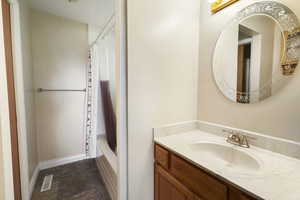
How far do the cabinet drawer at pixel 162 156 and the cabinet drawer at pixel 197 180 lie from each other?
1.9 inches

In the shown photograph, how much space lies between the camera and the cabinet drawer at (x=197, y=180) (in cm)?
75

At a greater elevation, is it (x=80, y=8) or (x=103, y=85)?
(x=80, y=8)

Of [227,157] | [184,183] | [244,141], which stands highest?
[244,141]

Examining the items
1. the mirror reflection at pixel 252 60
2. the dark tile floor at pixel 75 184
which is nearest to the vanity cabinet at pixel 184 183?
the mirror reflection at pixel 252 60

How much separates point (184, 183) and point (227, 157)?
0.40m

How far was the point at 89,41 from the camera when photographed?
242 cm

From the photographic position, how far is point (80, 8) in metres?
1.95

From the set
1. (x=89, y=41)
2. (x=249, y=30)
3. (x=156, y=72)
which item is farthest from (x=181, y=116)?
(x=89, y=41)

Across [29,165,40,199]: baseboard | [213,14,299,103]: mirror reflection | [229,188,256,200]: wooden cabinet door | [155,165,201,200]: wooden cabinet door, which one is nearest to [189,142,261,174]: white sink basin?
[229,188,256,200]: wooden cabinet door

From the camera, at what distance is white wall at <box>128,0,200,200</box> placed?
3.67 feet

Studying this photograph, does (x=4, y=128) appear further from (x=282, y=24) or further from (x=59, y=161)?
(x=282, y=24)

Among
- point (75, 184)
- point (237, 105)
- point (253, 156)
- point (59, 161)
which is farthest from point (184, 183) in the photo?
point (59, 161)

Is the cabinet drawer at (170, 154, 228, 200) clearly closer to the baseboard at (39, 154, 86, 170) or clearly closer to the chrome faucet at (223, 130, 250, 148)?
the chrome faucet at (223, 130, 250, 148)

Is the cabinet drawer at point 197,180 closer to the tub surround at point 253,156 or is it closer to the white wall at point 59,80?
the tub surround at point 253,156
